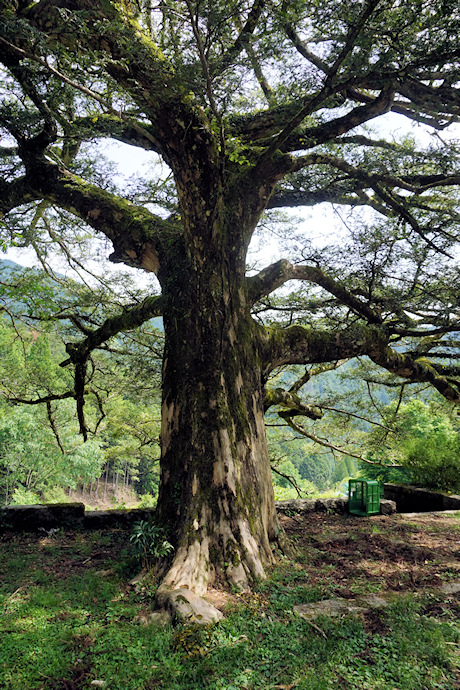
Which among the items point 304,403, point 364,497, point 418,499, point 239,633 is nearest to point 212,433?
point 239,633

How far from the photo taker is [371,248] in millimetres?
5676

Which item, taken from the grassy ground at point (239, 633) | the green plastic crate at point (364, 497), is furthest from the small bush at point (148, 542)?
the green plastic crate at point (364, 497)

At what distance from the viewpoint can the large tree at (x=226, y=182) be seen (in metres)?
3.65

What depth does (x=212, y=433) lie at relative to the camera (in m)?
4.18

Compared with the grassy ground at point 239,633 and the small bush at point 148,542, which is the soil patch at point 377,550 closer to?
the grassy ground at point 239,633

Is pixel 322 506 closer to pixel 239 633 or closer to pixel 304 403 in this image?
pixel 304 403

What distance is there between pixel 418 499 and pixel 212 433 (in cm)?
650

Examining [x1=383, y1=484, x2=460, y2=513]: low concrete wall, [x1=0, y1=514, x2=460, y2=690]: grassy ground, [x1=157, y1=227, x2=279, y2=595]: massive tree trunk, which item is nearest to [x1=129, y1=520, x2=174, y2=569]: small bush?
[x1=157, y1=227, x2=279, y2=595]: massive tree trunk

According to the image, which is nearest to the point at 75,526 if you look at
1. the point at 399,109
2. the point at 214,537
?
the point at 214,537

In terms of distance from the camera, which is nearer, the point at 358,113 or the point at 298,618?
the point at 298,618

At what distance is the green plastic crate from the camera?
23.0ft

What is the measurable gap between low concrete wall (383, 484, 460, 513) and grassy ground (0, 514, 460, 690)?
3.88 m

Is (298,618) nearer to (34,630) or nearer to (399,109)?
(34,630)

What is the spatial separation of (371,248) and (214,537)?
4177 mm
